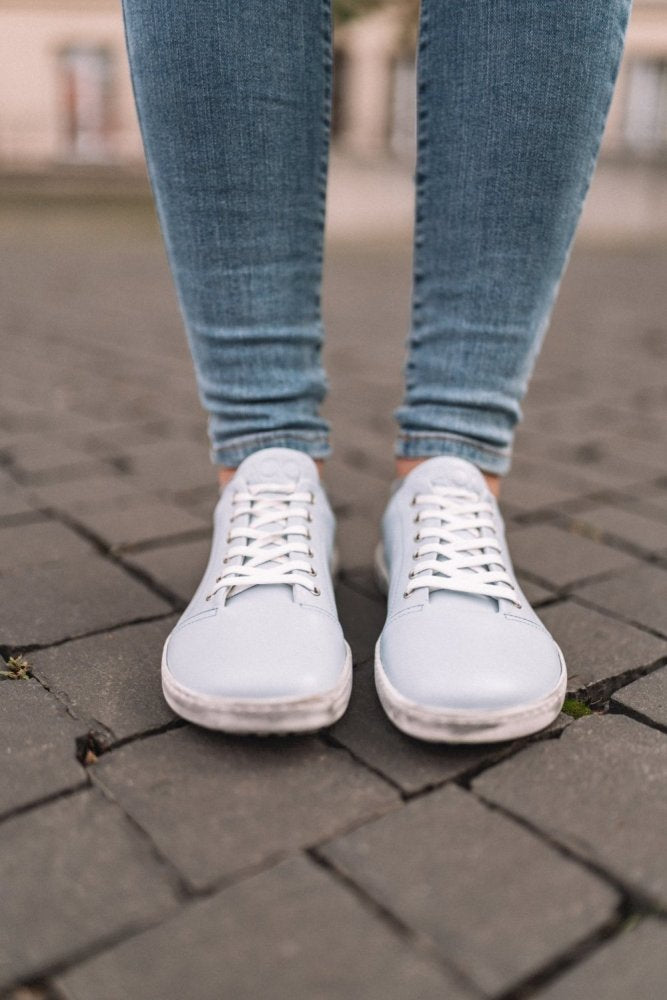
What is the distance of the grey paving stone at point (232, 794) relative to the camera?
2.95 ft

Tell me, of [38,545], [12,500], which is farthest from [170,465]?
[38,545]

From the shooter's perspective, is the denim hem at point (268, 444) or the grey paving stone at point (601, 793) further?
the denim hem at point (268, 444)

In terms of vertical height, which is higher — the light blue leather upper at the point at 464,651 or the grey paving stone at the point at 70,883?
the light blue leather upper at the point at 464,651

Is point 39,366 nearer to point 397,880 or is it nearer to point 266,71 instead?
point 266,71

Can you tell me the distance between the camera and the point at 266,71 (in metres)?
1.20

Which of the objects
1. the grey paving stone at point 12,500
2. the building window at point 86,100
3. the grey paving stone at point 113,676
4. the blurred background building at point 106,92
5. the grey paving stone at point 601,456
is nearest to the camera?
the grey paving stone at point 113,676

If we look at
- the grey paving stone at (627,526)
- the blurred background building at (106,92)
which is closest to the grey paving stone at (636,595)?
the grey paving stone at (627,526)

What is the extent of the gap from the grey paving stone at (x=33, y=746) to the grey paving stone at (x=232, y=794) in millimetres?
41

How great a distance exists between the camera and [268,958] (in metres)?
0.77

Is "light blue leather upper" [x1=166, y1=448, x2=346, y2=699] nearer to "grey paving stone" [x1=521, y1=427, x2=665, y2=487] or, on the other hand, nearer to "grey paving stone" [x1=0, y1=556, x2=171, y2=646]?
"grey paving stone" [x1=0, y1=556, x2=171, y2=646]

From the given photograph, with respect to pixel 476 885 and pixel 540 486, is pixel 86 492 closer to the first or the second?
pixel 540 486

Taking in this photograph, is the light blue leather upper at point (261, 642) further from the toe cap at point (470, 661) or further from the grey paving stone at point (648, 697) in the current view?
the grey paving stone at point (648, 697)

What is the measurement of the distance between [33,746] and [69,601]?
0.43 metres

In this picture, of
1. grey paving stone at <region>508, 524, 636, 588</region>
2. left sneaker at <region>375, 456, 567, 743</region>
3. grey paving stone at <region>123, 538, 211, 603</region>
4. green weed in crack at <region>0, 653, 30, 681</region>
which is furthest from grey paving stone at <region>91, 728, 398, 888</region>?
grey paving stone at <region>508, 524, 636, 588</region>
